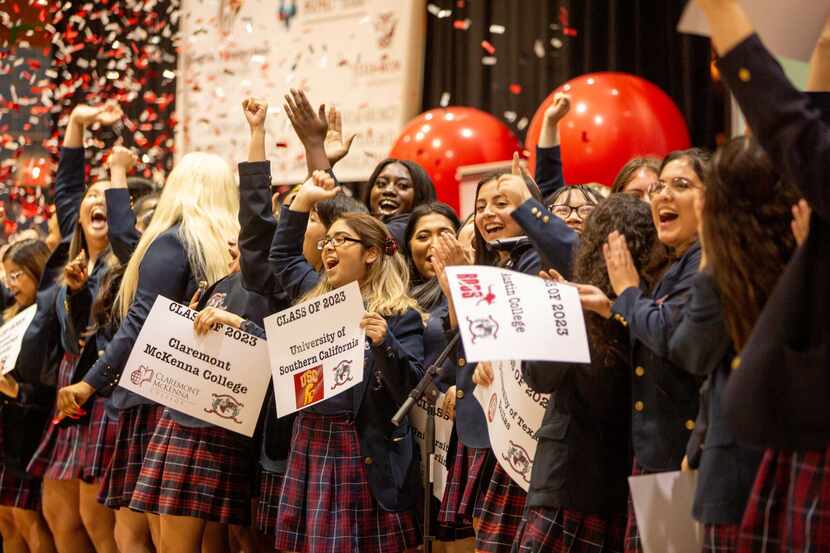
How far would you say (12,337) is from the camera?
4.87 metres

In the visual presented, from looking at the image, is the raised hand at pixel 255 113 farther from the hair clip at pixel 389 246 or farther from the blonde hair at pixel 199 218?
the hair clip at pixel 389 246

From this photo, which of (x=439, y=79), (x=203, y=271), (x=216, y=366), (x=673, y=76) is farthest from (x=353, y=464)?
(x=439, y=79)

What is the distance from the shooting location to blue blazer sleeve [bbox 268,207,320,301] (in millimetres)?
3596

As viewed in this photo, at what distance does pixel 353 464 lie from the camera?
3414 millimetres

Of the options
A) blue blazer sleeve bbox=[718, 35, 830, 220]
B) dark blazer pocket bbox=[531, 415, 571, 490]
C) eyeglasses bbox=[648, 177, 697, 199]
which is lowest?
dark blazer pocket bbox=[531, 415, 571, 490]

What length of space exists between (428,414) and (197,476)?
827 millimetres

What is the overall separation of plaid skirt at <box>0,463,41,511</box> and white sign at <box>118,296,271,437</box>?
1.53m

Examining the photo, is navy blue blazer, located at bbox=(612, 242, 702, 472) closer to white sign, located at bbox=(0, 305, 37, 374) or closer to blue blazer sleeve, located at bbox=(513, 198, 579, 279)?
blue blazer sleeve, located at bbox=(513, 198, 579, 279)

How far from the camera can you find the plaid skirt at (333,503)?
3357 millimetres

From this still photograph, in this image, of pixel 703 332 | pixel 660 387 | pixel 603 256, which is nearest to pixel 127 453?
pixel 603 256

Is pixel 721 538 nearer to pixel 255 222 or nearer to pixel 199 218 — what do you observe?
pixel 255 222

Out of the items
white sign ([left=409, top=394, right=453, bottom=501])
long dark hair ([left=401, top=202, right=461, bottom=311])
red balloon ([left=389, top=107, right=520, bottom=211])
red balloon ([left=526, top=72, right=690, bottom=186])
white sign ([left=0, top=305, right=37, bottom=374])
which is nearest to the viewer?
white sign ([left=409, top=394, right=453, bottom=501])

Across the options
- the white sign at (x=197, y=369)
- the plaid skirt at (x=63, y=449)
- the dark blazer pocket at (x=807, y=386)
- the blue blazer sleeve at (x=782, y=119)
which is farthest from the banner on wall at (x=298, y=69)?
the dark blazer pocket at (x=807, y=386)

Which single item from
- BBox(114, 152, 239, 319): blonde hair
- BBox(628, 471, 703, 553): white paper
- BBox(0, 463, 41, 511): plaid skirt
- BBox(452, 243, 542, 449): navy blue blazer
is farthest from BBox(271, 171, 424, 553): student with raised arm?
BBox(0, 463, 41, 511): plaid skirt
